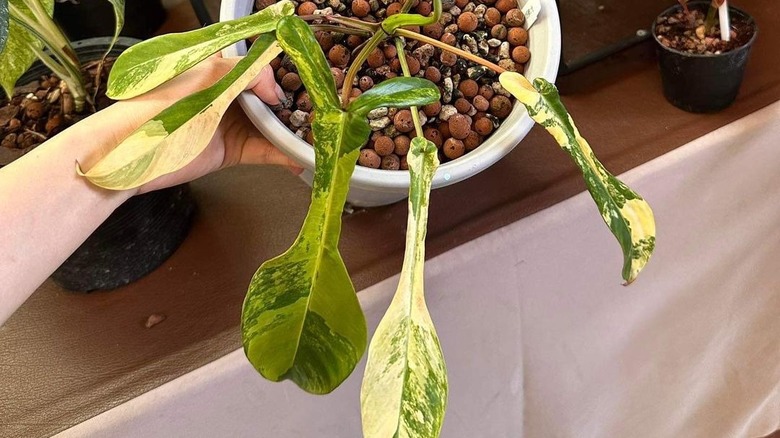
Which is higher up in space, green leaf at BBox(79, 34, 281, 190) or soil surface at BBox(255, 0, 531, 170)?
green leaf at BBox(79, 34, 281, 190)

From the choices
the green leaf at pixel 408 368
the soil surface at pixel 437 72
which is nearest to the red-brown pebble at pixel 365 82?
the soil surface at pixel 437 72

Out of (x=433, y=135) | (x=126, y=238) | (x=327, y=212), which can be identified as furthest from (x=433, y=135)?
(x=126, y=238)

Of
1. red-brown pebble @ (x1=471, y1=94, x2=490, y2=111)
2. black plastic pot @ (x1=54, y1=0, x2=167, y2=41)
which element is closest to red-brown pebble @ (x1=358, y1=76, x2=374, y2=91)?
red-brown pebble @ (x1=471, y1=94, x2=490, y2=111)

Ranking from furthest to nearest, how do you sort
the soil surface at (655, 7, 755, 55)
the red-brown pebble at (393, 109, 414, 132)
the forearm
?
1. the soil surface at (655, 7, 755, 55)
2. the red-brown pebble at (393, 109, 414, 132)
3. the forearm

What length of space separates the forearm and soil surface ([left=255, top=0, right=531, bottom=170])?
7.0 inches

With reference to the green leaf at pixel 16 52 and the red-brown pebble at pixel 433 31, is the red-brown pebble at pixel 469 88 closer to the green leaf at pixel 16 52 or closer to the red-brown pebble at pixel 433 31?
the red-brown pebble at pixel 433 31

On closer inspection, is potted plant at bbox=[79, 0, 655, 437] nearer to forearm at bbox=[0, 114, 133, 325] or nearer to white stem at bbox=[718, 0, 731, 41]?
forearm at bbox=[0, 114, 133, 325]

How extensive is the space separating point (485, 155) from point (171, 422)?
0.38m

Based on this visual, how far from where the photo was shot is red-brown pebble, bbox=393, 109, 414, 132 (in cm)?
59

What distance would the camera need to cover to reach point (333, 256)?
0.43 metres

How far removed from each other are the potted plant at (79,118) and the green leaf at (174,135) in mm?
153

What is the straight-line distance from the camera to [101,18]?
912mm

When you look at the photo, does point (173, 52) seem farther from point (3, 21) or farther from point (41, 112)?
point (41, 112)

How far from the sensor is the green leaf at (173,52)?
0.49 meters
